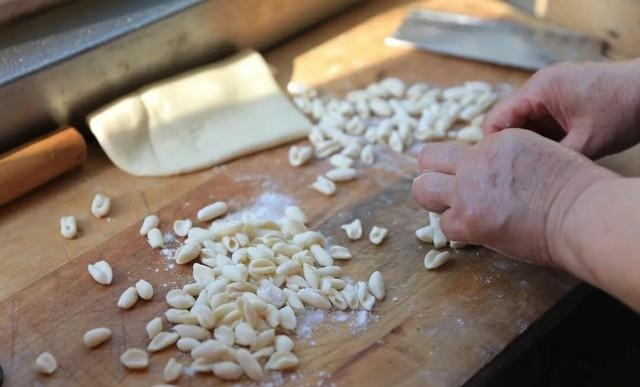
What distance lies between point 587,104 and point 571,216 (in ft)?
0.84

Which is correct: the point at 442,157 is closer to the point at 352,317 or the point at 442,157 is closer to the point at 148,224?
the point at 352,317

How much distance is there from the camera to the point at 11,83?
1068 millimetres

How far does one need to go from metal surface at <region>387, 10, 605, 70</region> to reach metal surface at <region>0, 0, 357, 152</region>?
0.23m

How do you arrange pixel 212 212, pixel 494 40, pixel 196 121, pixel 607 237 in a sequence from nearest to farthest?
pixel 607 237
pixel 212 212
pixel 196 121
pixel 494 40

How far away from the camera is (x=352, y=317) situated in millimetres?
929

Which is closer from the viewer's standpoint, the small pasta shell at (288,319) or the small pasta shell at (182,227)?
the small pasta shell at (288,319)

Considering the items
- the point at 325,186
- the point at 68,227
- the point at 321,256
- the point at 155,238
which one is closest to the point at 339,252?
the point at 321,256

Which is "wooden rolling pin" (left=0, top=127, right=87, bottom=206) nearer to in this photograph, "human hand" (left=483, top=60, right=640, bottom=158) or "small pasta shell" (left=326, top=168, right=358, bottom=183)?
"small pasta shell" (left=326, top=168, right=358, bottom=183)

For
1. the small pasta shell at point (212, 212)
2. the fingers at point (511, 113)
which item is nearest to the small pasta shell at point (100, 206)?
the small pasta shell at point (212, 212)

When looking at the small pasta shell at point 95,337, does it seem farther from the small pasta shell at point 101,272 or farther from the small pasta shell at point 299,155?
the small pasta shell at point 299,155

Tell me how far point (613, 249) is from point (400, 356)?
25 cm

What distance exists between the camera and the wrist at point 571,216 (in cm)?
79

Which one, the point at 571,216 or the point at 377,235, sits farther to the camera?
the point at 377,235

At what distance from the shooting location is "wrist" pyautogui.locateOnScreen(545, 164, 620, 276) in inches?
31.0
